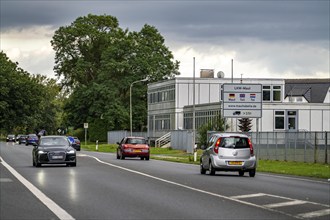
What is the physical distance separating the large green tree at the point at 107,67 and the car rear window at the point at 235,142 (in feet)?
245

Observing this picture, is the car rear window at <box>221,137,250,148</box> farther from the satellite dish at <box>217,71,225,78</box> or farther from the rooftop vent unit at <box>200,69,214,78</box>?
the rooftop vent unit at <box>200,69,214,78</box>

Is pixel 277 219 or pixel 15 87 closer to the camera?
pixel 277 219

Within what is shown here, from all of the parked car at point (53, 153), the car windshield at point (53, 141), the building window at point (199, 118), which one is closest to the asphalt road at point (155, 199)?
the parked car at point (53, 153)

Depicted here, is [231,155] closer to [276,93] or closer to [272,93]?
[272,93]

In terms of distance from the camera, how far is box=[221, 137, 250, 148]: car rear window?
32.2m

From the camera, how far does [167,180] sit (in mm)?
26984

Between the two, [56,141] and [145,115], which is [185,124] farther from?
[56,141]

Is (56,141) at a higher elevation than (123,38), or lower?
lower

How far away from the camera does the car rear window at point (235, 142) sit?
106 feet

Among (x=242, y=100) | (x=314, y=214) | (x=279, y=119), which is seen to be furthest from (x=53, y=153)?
(x=279, y=119)

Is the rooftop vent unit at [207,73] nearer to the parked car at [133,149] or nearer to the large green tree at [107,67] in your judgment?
the large green tree at [107,67]

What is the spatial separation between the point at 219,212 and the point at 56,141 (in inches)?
952

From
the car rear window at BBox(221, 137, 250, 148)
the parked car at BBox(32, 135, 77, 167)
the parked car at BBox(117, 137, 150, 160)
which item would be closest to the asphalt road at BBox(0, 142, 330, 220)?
the car rear window at BBox(221, 137, 250, 148)

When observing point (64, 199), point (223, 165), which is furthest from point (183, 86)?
point (64, 199)
